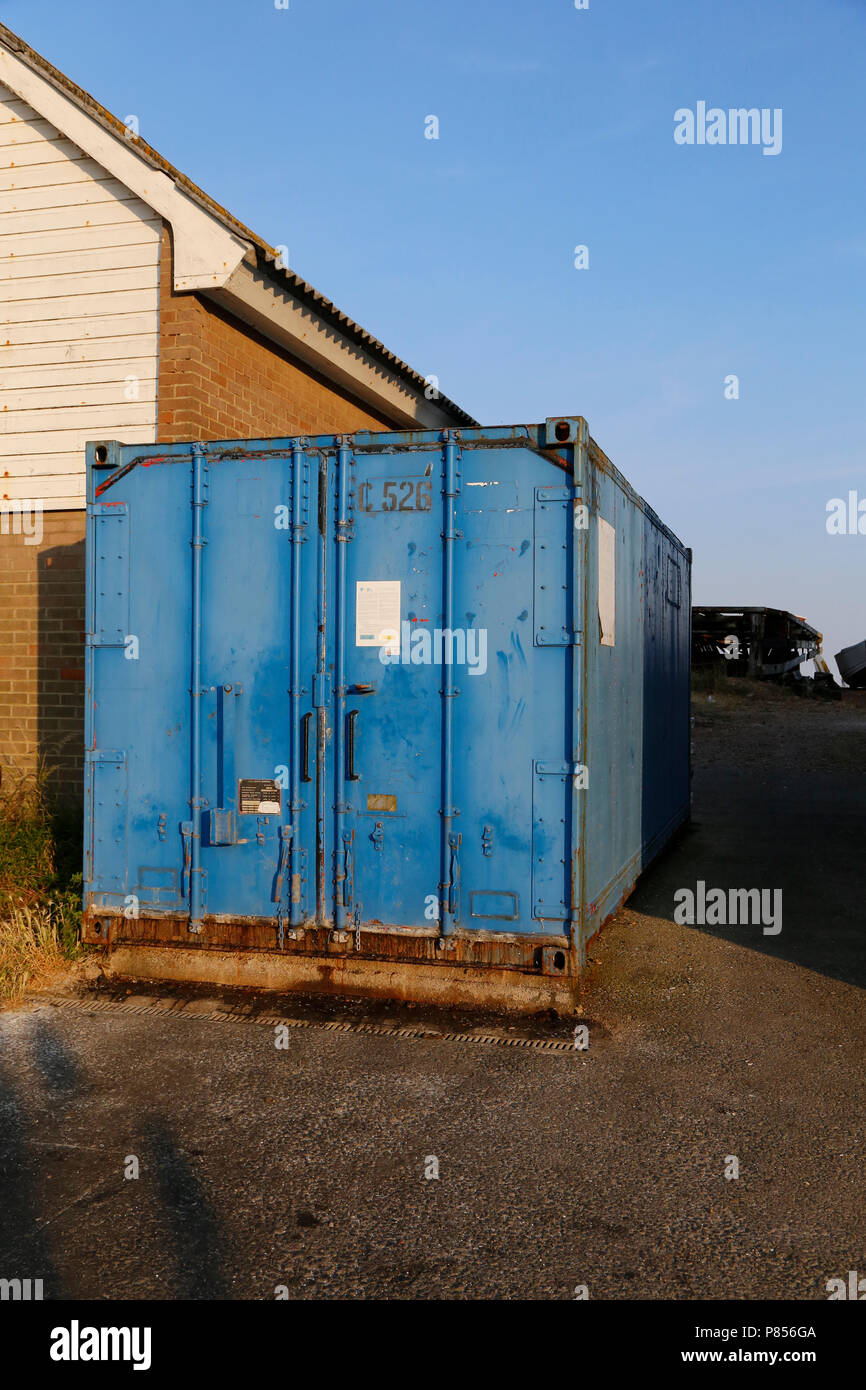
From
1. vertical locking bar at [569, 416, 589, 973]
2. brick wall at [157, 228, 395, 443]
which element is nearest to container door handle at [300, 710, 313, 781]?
vertical locking bar at [569, 416, 589, 973]

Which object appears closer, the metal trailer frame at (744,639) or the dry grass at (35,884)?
the dry grass at (35,884)

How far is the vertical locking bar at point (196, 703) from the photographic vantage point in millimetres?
6051

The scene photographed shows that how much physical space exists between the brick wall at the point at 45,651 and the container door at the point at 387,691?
3465 millimetres

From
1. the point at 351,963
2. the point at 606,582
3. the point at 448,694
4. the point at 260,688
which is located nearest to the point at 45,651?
the point at 260,688

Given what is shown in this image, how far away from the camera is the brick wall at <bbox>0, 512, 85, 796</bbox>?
848 cm

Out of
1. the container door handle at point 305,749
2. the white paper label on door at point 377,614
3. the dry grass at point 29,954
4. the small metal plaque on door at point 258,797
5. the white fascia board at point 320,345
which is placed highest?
the white fascia board at point 320,345

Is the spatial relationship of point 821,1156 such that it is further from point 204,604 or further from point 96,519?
point 96,519

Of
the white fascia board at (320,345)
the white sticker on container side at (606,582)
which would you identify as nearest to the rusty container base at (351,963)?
the white sticker on container side at (606,582)

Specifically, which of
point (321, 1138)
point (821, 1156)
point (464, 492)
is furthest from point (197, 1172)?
point (464, 492)

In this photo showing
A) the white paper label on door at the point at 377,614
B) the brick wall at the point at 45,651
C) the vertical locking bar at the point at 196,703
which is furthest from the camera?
the brick wall at the point at 45,651

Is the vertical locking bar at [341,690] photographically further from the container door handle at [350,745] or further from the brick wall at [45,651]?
the brick wall at [45,651]

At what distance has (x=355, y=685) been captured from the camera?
5.88m

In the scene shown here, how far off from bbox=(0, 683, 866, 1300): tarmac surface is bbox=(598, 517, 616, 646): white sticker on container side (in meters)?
2.18

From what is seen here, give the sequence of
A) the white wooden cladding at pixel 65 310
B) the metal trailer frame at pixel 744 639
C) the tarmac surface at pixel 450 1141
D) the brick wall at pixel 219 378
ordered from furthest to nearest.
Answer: the metal trailer frame at pixel 744 639 → the white wooden cladding at pixel 65 310 → the brick wall at pixel 219 378 → the tarmac surface at pixel 450 1141
